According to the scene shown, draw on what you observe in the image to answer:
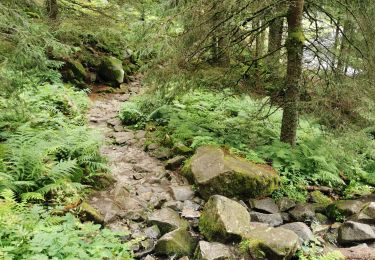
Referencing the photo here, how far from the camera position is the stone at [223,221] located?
5.36 m

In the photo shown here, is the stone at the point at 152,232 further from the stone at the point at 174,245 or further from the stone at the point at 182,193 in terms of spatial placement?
the stone at the point at 182,193

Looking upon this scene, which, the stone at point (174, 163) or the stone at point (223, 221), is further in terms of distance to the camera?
the stone at point (174, 163)

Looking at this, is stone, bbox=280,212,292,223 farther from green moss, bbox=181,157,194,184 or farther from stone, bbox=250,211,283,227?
green moss, bbox=181,157,194,184

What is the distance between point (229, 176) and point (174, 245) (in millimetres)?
1967

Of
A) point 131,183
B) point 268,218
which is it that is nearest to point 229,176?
point 268,218

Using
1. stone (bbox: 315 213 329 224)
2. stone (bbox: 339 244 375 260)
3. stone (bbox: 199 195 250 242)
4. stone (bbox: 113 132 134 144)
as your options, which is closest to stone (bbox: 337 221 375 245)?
stone (bbox: 339 244 375 260)

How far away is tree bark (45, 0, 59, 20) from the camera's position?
1257 cm

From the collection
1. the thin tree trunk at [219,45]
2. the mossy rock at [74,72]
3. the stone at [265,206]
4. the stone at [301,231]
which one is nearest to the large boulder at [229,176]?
the stone at [265,206]

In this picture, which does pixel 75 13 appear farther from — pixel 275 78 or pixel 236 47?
pixel 275 78

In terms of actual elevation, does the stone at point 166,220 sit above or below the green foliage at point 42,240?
below

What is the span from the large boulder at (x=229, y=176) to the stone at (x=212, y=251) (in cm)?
151

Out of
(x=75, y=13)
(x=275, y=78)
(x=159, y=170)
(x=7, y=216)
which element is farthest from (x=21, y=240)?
(x=75, y=13)

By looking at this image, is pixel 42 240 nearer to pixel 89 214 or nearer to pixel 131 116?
pixel 89 214

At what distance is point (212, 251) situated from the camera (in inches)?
200
